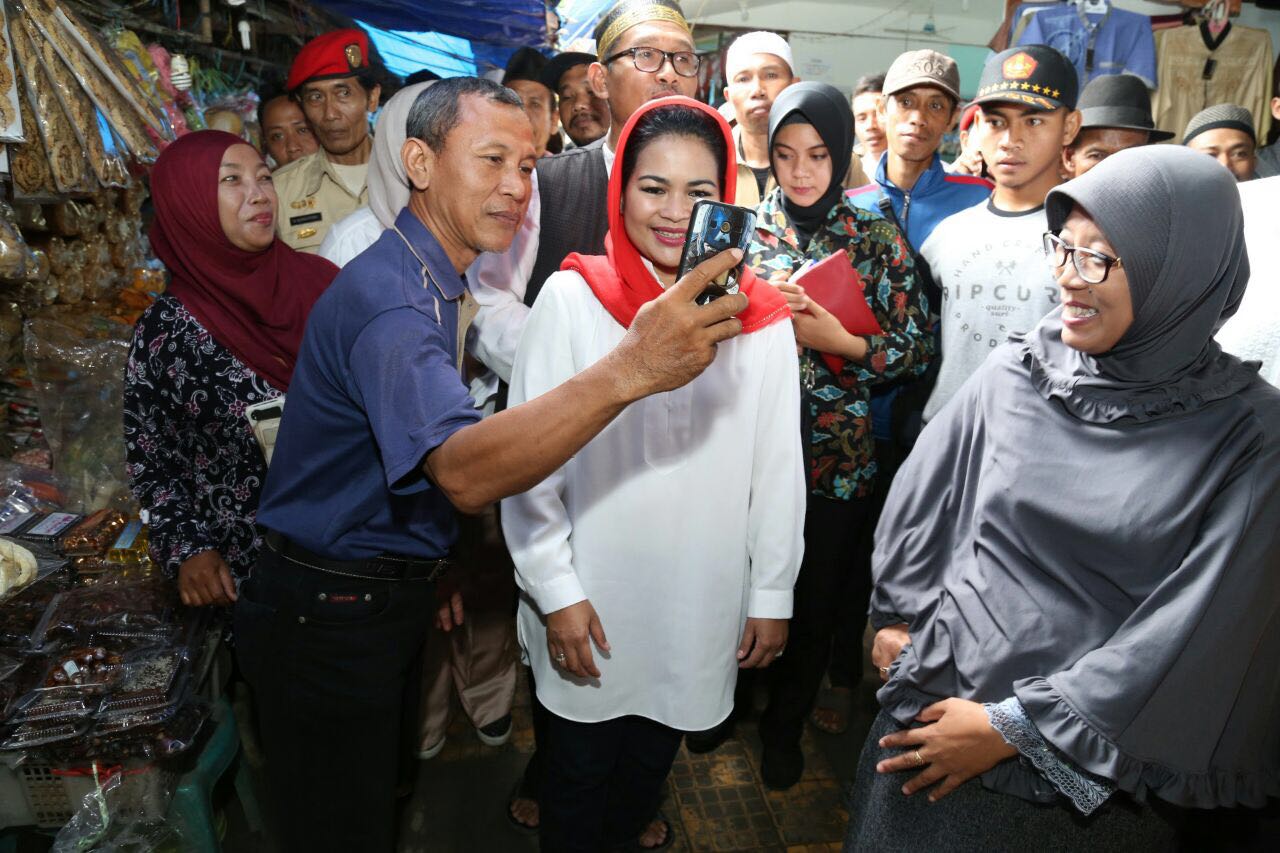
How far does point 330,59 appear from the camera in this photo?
3.14m

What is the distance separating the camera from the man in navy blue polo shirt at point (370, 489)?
49.4 inches

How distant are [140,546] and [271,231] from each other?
39.0 inches

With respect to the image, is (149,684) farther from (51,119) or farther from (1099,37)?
(1099,37)

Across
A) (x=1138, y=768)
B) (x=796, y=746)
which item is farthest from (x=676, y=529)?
(x=796, y=746)

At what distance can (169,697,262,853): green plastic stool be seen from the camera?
1959 mm

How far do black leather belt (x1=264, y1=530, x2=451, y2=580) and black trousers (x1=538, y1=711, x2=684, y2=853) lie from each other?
50cm

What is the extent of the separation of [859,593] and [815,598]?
1.65ft

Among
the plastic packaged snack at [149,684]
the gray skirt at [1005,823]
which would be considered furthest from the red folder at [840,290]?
the plastic packaged snack at [149,684]

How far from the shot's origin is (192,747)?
2.00 metres

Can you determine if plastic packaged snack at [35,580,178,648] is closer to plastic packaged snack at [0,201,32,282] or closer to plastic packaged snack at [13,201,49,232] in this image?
plastic packaged snack at [0,201,32,282]

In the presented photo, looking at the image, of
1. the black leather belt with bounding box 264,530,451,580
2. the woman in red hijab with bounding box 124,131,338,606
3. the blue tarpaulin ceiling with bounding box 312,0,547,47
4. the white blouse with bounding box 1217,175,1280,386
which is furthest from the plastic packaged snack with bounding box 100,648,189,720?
the blue tarpaulin ceiling with bounding box 312,0,547,47

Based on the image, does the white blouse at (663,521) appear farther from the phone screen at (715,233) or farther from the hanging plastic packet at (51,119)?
the hanging plastic packet at (51,119)

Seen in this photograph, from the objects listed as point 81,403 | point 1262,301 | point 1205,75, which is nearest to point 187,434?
point 81,403

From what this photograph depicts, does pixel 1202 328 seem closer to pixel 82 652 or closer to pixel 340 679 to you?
pixel 340 679
